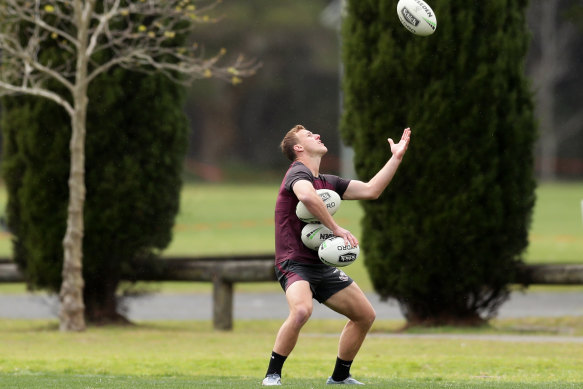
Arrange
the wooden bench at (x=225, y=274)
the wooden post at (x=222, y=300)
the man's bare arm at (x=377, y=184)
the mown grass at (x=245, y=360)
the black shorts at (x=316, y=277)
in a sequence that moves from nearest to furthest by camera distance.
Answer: the black shorts at (x=316, y=277) → the man's bare arm at (x=377, y=184) → the mown grass at (x=245, y=360) → the wooden bench at (x=225, y=274) → the wooden post at (x=222, y=300)

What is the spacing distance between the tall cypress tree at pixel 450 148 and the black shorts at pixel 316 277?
511 cm

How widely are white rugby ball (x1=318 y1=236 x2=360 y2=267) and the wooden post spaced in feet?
19.9

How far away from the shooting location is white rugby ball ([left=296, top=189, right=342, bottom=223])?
7.43 m

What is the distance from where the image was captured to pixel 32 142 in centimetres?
1295

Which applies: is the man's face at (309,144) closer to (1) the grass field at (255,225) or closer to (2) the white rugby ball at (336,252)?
(2) the white rugby ball at (336,252)

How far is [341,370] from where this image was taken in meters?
7.77

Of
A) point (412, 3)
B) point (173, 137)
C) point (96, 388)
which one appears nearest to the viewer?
point (96, 388)

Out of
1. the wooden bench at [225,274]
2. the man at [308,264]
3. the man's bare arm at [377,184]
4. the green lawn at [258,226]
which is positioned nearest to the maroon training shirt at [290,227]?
the man at [308,264]

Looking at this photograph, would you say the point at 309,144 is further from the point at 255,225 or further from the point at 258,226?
the point at 255,225

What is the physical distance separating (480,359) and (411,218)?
9.75ft

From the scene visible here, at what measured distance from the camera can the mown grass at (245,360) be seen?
8.32m

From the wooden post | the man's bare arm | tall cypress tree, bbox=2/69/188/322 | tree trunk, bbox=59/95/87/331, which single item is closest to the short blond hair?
the man's bare arm

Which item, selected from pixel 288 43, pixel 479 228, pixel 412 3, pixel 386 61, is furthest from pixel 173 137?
pixel 288 43

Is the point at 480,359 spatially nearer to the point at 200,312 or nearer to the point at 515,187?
the point at 515,187
